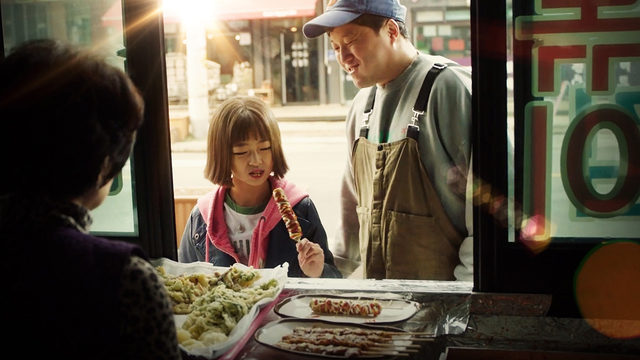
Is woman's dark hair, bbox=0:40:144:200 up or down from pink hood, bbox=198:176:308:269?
up

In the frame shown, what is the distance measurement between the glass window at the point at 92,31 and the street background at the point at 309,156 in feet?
11.2

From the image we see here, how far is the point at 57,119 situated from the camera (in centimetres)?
153

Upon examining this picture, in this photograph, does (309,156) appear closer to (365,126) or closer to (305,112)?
(305,112)

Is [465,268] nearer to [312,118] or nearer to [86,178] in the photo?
[86,178]

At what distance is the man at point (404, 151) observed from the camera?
3.45 m

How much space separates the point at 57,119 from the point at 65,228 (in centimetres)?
26

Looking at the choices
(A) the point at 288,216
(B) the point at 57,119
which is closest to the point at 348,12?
(A) the point at 288,216

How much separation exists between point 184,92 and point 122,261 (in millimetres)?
18341

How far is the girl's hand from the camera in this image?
3.43 m

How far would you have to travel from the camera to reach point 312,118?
61.3ft

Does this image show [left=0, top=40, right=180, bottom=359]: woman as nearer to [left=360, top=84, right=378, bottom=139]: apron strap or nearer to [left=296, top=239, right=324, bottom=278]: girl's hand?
[left=296, top=239, right=324, bottom=278]: girl's hand

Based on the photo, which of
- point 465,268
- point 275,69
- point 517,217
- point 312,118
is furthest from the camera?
point 275,69

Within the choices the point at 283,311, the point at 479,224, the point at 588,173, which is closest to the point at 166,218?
the point at 283,311

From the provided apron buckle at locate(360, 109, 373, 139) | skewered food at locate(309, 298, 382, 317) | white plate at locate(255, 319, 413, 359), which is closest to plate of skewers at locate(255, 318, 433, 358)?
white plate at locate(255, 319, 413, 359)
